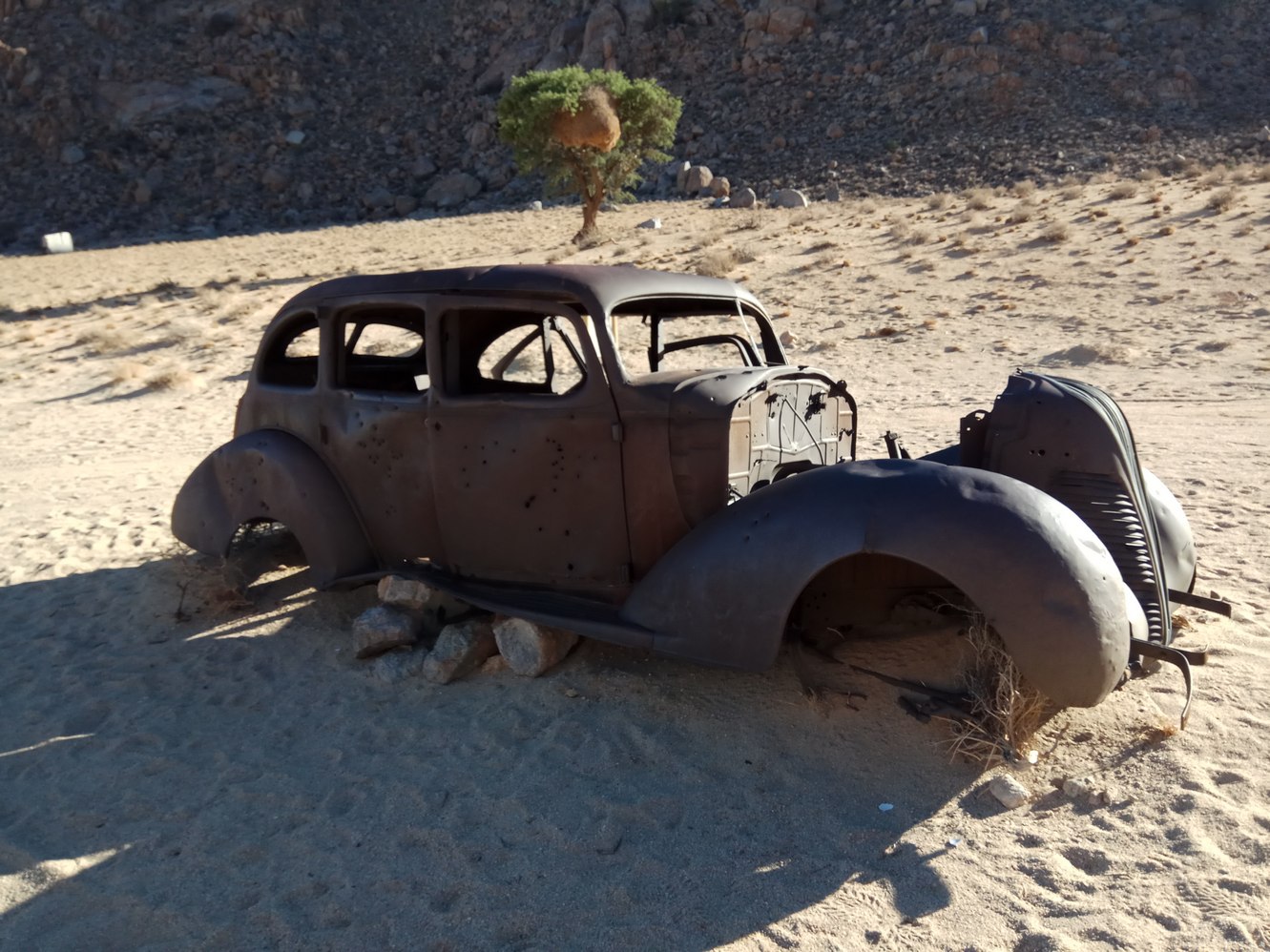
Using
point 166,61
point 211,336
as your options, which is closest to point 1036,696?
point 211,336

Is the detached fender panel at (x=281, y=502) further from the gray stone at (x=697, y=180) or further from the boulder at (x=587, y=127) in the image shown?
the gray stone at (x=697, y=180)

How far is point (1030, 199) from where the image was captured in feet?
68.5

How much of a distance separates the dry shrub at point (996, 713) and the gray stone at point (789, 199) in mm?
23630

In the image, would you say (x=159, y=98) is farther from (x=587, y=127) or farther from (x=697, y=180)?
(x=587, y=127)

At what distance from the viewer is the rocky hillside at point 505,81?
30.1 m

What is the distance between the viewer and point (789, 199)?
2664 centimetres

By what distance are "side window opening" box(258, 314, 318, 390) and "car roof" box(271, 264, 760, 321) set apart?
388 millimetres

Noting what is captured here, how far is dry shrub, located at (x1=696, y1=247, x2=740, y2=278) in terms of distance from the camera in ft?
54.8

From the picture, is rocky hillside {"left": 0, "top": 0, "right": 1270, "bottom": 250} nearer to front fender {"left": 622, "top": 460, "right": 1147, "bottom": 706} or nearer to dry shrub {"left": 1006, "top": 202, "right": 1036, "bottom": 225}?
dry shrub {"left": 1006, "top": 202, "right": 1036, "bottom": 225}

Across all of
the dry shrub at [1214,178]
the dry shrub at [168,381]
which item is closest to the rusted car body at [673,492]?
the dry shrub at [168,381]

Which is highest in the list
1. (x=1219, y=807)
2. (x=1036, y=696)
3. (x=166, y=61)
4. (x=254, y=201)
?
(x=166, y=61)

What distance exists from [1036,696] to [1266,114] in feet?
107

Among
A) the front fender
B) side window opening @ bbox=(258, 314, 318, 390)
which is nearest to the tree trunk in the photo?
side window opening @ bbox=(258, 314, 318, 390)

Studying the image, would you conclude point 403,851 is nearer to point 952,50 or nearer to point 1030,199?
point 1030,199
